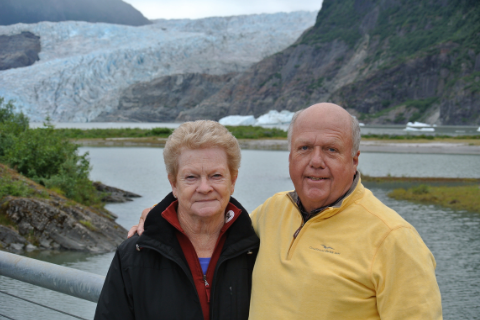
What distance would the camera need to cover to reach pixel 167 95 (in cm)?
10738

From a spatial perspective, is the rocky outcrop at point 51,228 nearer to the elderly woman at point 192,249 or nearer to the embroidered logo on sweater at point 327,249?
the elderly woman at point 192,249

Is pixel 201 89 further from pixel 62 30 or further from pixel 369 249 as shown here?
pixel 369 249

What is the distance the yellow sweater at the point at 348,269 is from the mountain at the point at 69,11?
156356 millimetres

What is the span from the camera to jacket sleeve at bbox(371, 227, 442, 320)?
1.48 m

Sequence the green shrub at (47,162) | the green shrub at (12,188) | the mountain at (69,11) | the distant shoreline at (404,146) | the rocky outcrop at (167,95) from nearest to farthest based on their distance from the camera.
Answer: the green shrub at (12,188) < the green shrub at (47,162) < the distant shoreline at (404,146) < the rocky outcrop at (167,95) < the mountain at (69,11)

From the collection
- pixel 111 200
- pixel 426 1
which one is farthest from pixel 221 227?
pixel 426 1

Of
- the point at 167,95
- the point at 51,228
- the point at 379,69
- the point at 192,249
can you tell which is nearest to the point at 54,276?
the point at 192,249

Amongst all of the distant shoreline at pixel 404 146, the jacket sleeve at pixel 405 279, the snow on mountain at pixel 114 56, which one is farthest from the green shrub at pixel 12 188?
the snow on mountain at pixel 114 56

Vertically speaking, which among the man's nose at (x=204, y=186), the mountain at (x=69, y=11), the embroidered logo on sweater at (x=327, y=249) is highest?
the mountain at (x=69, y=11)

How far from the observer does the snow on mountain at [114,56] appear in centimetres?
6612

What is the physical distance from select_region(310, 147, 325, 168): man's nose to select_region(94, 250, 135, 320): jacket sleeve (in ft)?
2.81

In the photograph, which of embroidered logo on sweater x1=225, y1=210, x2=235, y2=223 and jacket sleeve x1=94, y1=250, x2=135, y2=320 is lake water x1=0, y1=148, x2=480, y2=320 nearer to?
jacket sleeve x1=94, y1=250, x2=135, y2=320

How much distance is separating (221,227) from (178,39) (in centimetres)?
7961

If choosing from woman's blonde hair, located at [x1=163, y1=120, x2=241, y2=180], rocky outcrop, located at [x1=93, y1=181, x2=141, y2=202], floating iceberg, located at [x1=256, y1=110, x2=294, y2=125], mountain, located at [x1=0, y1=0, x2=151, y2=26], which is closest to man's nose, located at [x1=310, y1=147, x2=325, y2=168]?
woman's blonde hair, located at [x1=163, y1=120, x2=241, y2=180]
